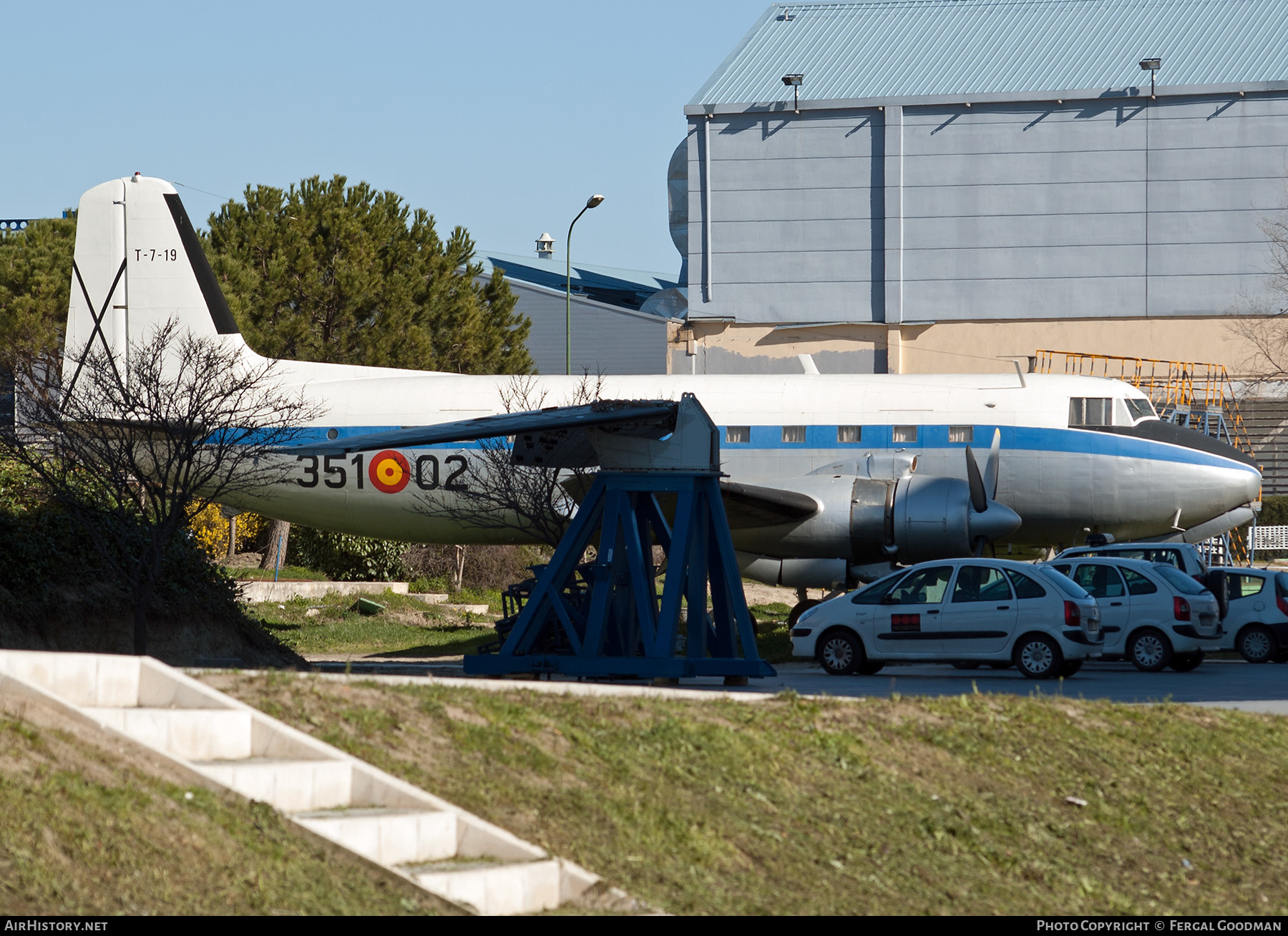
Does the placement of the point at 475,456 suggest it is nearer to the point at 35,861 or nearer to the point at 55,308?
the point at 35,861

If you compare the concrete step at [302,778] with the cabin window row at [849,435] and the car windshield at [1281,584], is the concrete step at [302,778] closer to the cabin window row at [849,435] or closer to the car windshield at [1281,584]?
the car windshield at [1281,584]

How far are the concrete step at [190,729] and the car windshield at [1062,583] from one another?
13473 mm

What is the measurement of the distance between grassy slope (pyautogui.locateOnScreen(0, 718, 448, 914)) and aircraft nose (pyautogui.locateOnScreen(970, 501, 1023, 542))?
19.2m

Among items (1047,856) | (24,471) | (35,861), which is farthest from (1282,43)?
(35,861)

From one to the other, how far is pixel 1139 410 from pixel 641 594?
1459 cm

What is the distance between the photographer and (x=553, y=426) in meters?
16.2

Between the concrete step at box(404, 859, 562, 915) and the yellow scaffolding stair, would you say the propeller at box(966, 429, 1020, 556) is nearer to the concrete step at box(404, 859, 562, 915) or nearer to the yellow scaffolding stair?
the yellow scaffolding stair

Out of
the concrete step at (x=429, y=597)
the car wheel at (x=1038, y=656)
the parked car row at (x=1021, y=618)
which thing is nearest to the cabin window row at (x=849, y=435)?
the parked car row at (x=1021, y=618)

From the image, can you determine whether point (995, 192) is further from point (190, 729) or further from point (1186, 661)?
point (190, 729)

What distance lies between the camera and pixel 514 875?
6.92 metres

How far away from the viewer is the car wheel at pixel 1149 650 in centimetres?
2075

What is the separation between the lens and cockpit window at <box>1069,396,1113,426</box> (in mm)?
26625
